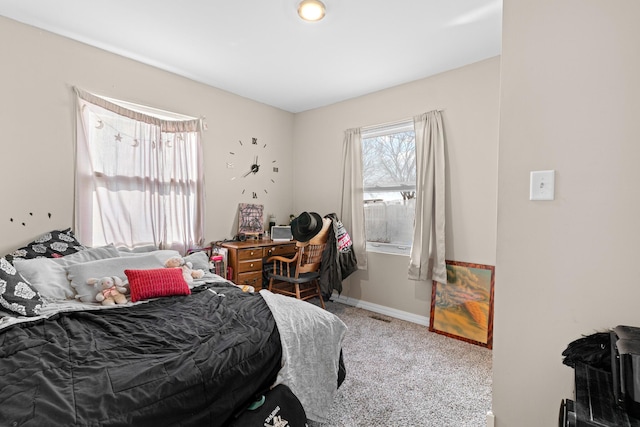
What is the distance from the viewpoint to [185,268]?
253cm

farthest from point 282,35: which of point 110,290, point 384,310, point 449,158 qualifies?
point 384,310

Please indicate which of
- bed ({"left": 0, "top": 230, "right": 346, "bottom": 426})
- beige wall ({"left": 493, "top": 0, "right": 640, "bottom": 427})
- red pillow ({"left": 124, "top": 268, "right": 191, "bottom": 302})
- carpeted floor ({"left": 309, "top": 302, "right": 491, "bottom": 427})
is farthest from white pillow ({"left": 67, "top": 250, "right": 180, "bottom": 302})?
beige wall ({"left": 493, "top": 0, "right": 640, "bottom": 427})

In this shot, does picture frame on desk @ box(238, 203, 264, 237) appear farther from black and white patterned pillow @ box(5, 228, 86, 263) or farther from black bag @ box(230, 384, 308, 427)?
black bag @ box(230, 384, 308, 427)

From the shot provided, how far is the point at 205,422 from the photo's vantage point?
1227 mm

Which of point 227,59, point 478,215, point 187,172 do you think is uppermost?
point 227,59

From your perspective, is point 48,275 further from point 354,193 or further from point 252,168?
point 354,193

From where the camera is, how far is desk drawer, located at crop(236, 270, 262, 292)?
3286 mm

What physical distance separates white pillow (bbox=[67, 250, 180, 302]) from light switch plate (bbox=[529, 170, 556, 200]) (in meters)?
2.57

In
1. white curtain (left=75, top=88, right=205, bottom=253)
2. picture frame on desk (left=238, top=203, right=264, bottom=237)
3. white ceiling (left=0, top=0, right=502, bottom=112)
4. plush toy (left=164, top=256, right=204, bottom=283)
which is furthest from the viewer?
picture frame on desk (left=238, top=203, right=264, bottom=237)

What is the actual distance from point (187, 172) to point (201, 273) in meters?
1.27

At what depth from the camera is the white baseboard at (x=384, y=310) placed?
327 centimetres

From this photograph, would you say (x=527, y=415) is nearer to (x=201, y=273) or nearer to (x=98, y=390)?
(x=98, y=390)

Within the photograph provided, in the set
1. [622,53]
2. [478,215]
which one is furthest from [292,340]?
[478,215]

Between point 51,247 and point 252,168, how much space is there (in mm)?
2184
